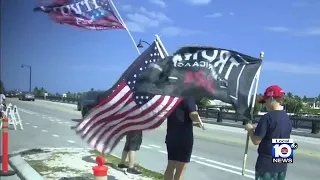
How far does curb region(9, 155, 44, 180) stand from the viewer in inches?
288

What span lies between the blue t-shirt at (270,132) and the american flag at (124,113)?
1485 millimetres

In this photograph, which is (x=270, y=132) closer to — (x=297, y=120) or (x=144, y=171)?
(x=144, y=171)

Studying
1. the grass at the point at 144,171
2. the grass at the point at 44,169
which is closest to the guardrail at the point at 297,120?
the grass at the point at 144,171

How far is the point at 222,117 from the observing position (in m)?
29.2

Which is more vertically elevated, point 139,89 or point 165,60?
point 165,60

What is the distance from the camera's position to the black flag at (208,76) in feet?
16.4

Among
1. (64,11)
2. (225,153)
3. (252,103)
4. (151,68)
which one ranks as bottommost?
(225,153)

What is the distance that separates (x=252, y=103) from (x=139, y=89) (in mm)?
1553

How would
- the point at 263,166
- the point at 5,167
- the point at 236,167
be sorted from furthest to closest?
the point at 236,167 → the point at 5,167 → the point at 263,166

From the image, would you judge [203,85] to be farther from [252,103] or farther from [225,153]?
[225,153]

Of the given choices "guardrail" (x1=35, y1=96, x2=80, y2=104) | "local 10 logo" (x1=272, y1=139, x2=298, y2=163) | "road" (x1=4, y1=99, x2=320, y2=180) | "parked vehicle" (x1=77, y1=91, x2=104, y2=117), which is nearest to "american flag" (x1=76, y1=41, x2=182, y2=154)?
"parked vehicle" (x1=77, y1=91, x2=104, y2=117)

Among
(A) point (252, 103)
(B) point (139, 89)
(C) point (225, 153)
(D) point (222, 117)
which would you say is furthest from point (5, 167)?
(D) point (222, 117)

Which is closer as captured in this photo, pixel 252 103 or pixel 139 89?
pixel 252 103

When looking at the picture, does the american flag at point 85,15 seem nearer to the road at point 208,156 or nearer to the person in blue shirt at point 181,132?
the person in blue shirt at point 181,132
